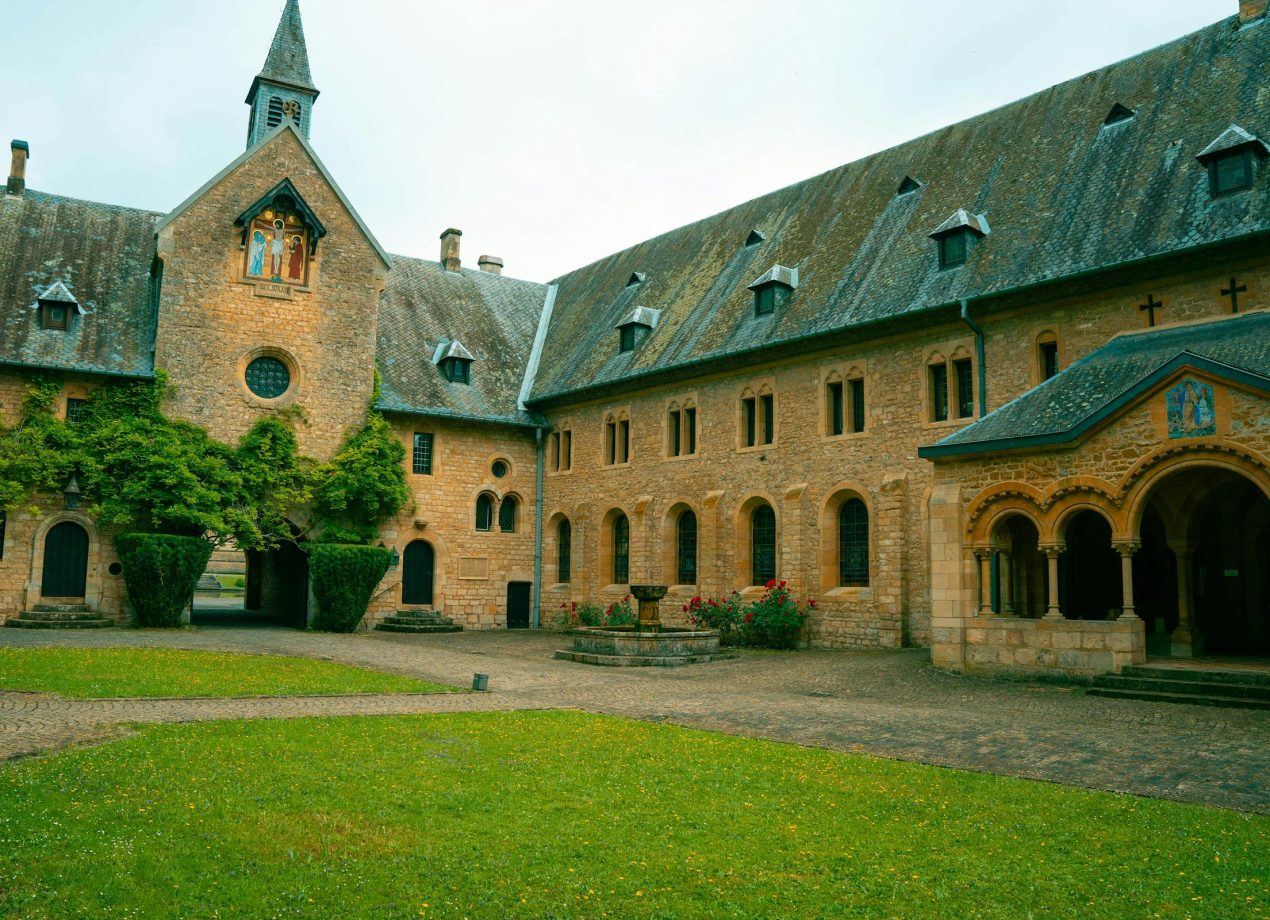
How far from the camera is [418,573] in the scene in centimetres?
3234

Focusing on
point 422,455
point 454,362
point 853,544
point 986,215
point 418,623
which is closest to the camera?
point 986,215

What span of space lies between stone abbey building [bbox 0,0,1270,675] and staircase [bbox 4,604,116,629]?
1.69 ft

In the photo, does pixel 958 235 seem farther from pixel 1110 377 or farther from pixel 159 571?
pixel 159 571

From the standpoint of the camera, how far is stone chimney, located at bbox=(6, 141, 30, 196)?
102ft

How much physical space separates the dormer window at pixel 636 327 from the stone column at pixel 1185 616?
17.9 meters

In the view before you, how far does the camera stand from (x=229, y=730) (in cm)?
1064

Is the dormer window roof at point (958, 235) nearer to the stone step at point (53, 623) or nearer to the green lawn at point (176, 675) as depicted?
the green lawn at point (176, 675)

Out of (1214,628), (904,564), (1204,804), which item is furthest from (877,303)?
(1204,804)

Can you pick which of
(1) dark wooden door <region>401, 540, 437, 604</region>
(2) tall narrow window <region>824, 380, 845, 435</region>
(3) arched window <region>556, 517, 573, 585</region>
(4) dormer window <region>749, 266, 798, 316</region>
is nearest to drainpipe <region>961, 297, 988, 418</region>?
(2) tall narrow window <region>824, 380, 845, 435</region>

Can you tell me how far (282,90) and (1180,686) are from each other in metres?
31.4

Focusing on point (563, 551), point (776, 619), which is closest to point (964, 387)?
point (776, 619)

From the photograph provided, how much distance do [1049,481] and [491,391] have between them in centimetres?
2099

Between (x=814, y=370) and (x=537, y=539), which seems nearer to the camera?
(x=814, y=370)

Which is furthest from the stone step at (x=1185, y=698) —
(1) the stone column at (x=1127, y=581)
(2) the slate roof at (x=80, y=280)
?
(2) the slate roof at (x=80, y=280)
